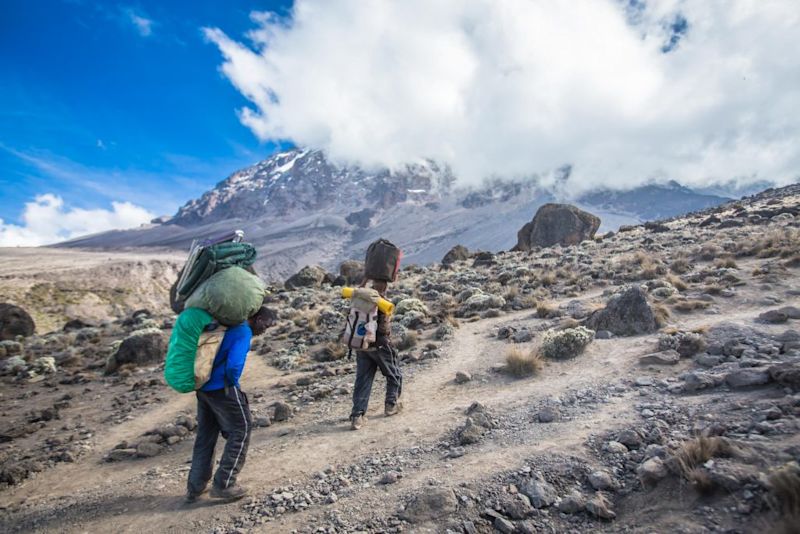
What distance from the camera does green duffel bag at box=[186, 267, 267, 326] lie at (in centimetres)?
354

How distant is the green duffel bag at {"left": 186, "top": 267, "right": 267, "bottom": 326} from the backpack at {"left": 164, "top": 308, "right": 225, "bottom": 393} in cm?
11

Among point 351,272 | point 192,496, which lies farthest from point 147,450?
point 351,272

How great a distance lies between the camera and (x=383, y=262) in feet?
18.1

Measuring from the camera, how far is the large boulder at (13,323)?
706 inches

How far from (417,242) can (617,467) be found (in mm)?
170476

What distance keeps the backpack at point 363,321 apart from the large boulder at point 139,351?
9014 mm

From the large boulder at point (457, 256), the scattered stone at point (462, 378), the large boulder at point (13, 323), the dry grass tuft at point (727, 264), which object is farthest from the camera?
the large boulder at point (457, 256)

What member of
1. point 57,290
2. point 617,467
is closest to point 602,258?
point 617,467

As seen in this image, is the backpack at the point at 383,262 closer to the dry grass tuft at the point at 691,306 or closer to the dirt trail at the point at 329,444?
the dirt trail at the point at 329,444

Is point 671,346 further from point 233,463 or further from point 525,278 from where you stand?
point 525,278

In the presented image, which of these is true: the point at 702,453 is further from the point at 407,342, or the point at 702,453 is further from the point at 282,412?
the point at 407,342

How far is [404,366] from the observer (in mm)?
8016

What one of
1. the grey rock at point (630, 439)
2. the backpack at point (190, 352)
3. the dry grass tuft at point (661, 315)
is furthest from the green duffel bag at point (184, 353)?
the dry grass tuft at point (661, 315)

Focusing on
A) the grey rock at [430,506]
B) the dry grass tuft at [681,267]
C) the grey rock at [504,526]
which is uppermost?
the dry grass tuft at [681,267]
